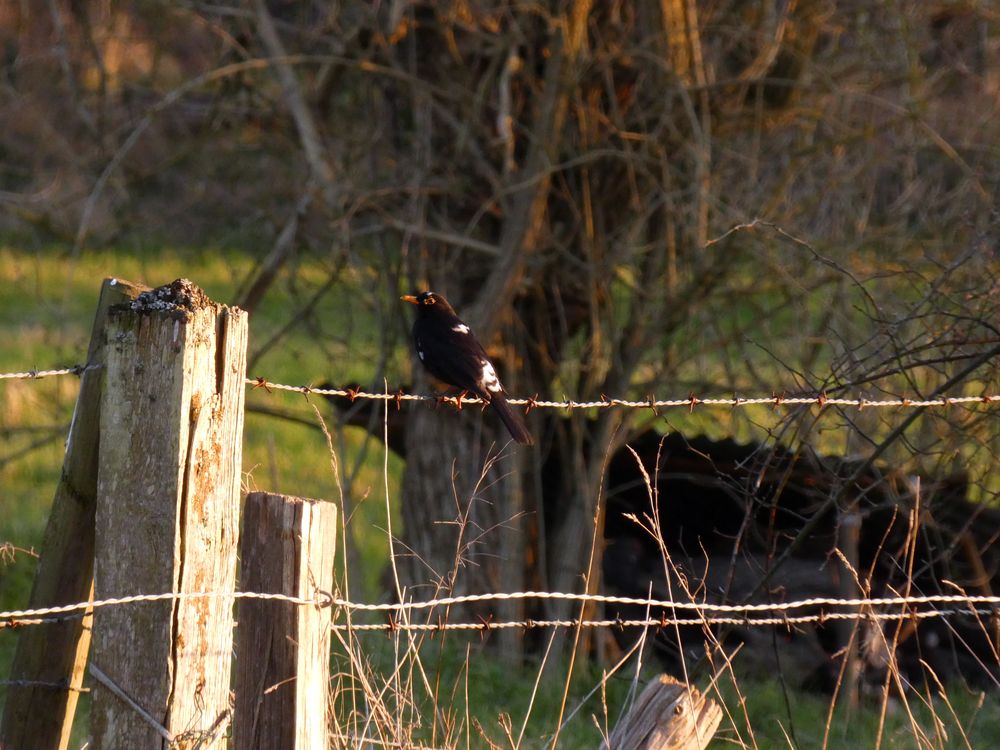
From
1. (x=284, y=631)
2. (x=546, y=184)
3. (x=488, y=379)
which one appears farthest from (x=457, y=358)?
(x=284, y=631)

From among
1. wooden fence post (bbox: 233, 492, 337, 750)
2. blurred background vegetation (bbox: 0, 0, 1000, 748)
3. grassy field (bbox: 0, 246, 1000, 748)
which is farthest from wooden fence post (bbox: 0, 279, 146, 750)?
blurred background vegetation (bbox: 0, 0, 1000, 748)

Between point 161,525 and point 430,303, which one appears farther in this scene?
point 430,303

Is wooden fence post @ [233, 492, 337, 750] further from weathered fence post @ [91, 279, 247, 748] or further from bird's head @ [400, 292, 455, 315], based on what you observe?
bird's head @ [400, 292, 455, 315]

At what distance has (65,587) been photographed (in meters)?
2.96

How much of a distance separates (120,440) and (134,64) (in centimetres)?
774

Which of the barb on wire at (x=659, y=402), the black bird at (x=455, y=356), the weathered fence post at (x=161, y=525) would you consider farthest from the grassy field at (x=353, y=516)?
the black bird at (x=455, y=356)

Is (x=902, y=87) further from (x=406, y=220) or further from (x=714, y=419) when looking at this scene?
(x=406, y=220)

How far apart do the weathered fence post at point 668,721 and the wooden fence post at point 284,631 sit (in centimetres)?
73

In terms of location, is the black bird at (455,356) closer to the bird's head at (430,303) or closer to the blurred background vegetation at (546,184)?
the bird's head at (430,303)

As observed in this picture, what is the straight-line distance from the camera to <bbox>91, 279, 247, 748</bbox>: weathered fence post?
249 centimetres

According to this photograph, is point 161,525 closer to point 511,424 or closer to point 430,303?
point 511,424

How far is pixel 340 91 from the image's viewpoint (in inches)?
337

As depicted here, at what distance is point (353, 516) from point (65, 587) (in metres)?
4.81

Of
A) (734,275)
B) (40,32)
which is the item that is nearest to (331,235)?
(734,275)
